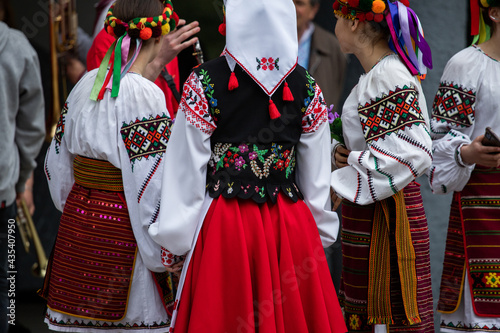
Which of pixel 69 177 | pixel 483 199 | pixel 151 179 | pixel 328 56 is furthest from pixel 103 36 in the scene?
pixel 483 199

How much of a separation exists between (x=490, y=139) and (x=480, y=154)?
0.31 ft

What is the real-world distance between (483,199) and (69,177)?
208cm

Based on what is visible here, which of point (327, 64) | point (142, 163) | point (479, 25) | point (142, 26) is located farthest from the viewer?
point (327, 64)

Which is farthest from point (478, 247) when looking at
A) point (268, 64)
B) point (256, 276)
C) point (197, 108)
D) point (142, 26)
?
point (142, 26)

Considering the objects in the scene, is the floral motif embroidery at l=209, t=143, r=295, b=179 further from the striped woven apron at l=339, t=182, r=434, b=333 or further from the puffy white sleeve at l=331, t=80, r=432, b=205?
the striped woven apron at l=339, t=182, r=434, b=333

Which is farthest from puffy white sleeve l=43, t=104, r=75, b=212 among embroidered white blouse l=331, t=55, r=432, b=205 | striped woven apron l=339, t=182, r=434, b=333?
striped woven apron l=339, t=182, r=434, b=333

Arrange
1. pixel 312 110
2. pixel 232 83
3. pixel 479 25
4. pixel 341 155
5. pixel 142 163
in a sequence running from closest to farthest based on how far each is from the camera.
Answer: pixel 232 83
pixel 312 110
pixel 142 163
pixel 341 155
pixel 479 25

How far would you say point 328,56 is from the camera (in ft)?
15.0

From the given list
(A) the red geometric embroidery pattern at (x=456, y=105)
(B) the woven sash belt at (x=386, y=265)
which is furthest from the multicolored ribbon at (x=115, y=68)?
(A) the red geometric embroidery pattern at (x=456, y=105)

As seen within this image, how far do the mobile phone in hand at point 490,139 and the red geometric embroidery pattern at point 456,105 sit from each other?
0.19 meters

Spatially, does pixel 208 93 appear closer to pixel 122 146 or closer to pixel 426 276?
pixel 122 146

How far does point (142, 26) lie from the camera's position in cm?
285

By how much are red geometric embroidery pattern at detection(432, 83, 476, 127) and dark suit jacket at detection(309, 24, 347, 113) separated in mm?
1241

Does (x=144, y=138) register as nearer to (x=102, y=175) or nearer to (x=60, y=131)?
(x=102, y=175)
